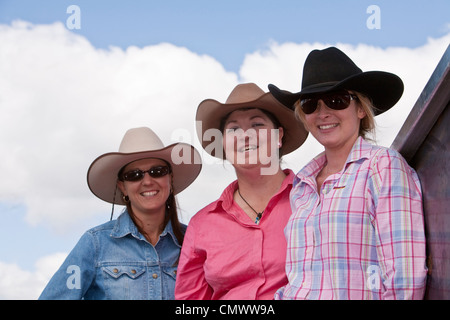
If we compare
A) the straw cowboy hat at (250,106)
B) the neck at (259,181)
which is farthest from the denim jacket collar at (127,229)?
the neck at (259,181)

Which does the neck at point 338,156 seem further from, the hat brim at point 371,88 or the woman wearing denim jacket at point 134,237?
the woman wearing denim jacket at point 134,237

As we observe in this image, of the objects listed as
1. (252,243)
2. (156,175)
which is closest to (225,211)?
(252,243)

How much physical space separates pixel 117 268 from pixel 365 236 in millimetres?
2065

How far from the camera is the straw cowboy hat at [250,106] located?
12.4ft

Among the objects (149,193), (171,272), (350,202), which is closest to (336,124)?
(350,202)

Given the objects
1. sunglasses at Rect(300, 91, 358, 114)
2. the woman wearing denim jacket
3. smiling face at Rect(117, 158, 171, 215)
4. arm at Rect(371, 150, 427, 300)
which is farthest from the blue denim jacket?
arm at Rect(371, 150, 427, 300)

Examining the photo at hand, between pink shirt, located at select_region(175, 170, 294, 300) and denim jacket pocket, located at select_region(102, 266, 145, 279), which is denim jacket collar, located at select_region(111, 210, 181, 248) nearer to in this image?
denim jacket pocket, located at select_region(102, 266, 145, 279)

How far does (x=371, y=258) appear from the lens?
2615 millimetres

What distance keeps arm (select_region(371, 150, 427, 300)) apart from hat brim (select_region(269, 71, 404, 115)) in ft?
1.79

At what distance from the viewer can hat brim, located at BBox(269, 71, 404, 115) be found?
297cm

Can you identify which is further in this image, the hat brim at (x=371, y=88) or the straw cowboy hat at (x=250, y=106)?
the straw cowboy hat at (x=250, y=106)

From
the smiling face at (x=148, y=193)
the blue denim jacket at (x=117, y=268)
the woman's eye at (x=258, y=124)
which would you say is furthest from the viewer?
the smiling face at (x=148, y=193)

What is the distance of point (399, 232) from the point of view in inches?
98.7
